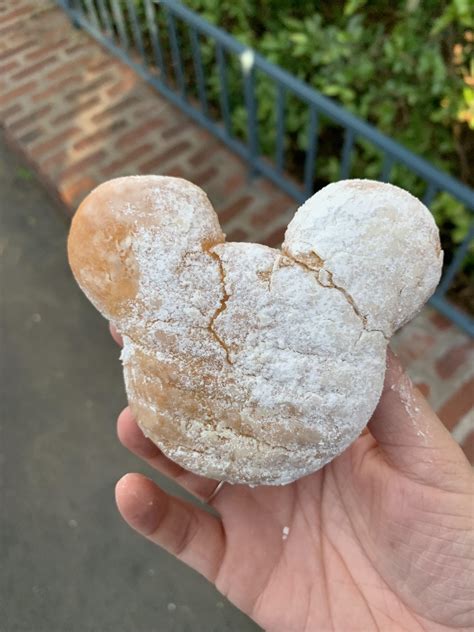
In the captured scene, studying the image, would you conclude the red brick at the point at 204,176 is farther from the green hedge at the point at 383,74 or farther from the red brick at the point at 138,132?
the red brick at the point at 138,132

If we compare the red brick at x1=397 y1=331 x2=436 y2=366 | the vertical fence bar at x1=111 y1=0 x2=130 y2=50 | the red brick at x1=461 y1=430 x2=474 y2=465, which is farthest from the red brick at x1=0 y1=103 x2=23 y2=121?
the red brick at x1=461 y1=430 x2=474 y2=465

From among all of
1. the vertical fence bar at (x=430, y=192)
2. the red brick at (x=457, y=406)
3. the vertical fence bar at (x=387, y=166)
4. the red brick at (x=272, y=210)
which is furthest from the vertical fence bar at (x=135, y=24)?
the red brick at (x=457, y=406)

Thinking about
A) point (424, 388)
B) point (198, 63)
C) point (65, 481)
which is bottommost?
point (65, 481)

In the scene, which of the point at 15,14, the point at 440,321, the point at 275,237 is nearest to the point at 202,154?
the point at 275,237

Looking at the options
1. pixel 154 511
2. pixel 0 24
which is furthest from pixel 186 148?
pixel 154 511

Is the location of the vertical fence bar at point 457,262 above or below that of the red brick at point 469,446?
above

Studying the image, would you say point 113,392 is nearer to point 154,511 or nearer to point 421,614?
point 154,511

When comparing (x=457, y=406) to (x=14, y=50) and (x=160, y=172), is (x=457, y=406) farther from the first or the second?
(x=14, y=50)
